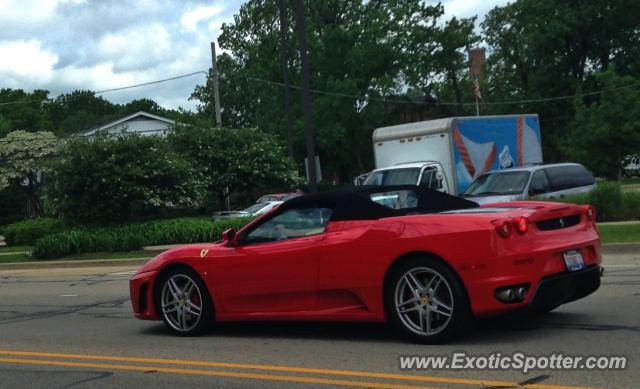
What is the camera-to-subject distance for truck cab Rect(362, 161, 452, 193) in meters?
21.7

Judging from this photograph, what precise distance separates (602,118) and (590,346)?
122ft

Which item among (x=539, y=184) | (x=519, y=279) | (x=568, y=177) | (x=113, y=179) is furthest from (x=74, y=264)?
(x=519, y=279)

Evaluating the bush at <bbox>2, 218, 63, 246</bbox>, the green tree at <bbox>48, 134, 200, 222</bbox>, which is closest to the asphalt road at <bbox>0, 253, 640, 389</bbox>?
the green tree at <bbox>48, 134, 200, 222</bbox>

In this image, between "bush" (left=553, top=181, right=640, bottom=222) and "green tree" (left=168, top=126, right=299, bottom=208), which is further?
"green tree" (left=168, top=126, right=299, bottom=208)

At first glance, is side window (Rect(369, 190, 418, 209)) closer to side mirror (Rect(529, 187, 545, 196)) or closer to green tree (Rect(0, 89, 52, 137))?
side mirror (Rect(529, 187, 545, 196))

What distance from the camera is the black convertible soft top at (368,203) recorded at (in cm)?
774

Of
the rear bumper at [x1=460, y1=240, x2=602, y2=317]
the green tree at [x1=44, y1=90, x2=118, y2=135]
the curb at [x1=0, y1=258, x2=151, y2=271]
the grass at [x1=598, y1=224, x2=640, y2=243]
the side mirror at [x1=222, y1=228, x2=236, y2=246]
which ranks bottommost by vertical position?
the grass at [x1=598, y1=224, x2=640, y2=243]

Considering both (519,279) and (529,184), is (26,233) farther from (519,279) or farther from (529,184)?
(519,279)

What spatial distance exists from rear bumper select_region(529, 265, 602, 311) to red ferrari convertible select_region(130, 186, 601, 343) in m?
0.01

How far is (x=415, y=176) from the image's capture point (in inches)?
855

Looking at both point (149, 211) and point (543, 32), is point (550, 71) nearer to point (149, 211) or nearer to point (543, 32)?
point (543, 32)

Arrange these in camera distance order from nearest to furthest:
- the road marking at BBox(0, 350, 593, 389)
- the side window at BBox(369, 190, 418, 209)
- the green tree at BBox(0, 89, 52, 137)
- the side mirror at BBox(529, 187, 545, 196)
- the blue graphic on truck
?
the road marking at BBox(0, 350, 593, 389), the side window at BBox(369, 190, 418, 209), the side mirror at BBox(529, 187, 545, 196), the blue graphic on truck, the green tree at BBox(0, 89, 52, 137)

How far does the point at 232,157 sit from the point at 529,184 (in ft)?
66.9

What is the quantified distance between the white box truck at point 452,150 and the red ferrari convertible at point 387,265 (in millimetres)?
13207
